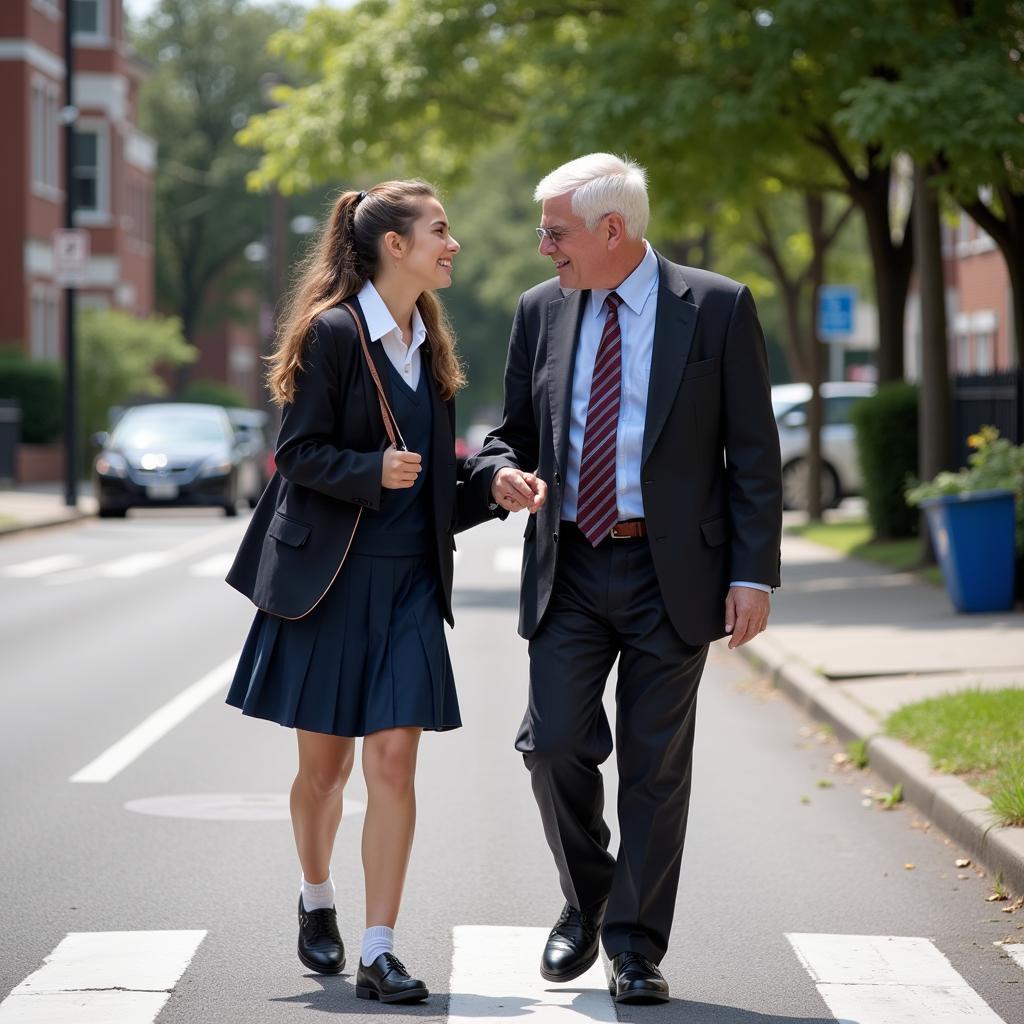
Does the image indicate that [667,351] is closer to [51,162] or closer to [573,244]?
[573,244]

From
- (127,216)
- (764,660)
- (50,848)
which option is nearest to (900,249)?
(764,660)

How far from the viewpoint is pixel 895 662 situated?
11320 mm

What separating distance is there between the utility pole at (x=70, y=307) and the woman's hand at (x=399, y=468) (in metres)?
24.1

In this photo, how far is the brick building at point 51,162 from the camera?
4144cm

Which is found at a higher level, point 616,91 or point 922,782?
point 616,91

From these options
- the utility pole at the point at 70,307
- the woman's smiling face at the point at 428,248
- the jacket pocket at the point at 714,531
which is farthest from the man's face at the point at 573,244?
the utility pole at the point at 70,307

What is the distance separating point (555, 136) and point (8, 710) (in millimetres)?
8782

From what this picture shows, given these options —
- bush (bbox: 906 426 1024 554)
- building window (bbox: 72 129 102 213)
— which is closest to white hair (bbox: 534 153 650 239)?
bush (bbox: 906 426 1024 554)

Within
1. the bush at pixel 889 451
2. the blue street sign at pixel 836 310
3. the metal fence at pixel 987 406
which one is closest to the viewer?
the metal fence at pixel 987 406

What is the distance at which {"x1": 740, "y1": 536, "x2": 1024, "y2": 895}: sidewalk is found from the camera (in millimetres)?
7241

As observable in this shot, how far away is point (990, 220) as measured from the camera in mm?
18312

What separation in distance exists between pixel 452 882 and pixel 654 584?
186 cm

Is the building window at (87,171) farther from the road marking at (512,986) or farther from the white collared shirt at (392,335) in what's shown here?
the white collared shirt at (392,335)

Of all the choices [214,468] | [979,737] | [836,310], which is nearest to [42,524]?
[214,468]
